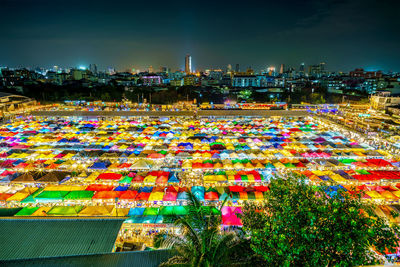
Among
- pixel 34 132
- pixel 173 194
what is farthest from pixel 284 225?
pixel 34 132

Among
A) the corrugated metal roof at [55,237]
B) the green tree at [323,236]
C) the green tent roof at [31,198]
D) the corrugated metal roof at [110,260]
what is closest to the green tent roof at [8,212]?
the green tent roof at [31,198]

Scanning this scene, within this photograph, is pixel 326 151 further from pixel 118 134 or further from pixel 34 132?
pixel 34 132

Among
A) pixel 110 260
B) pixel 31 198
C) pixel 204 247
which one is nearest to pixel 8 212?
pixel 31 198

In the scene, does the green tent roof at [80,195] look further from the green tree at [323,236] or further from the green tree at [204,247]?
the green tree at [323,236]

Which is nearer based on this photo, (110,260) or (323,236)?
(323,236)

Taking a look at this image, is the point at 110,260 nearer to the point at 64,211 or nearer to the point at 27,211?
the point at 64,211

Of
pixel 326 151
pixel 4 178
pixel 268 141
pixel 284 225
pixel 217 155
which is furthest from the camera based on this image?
pixel 268 141
